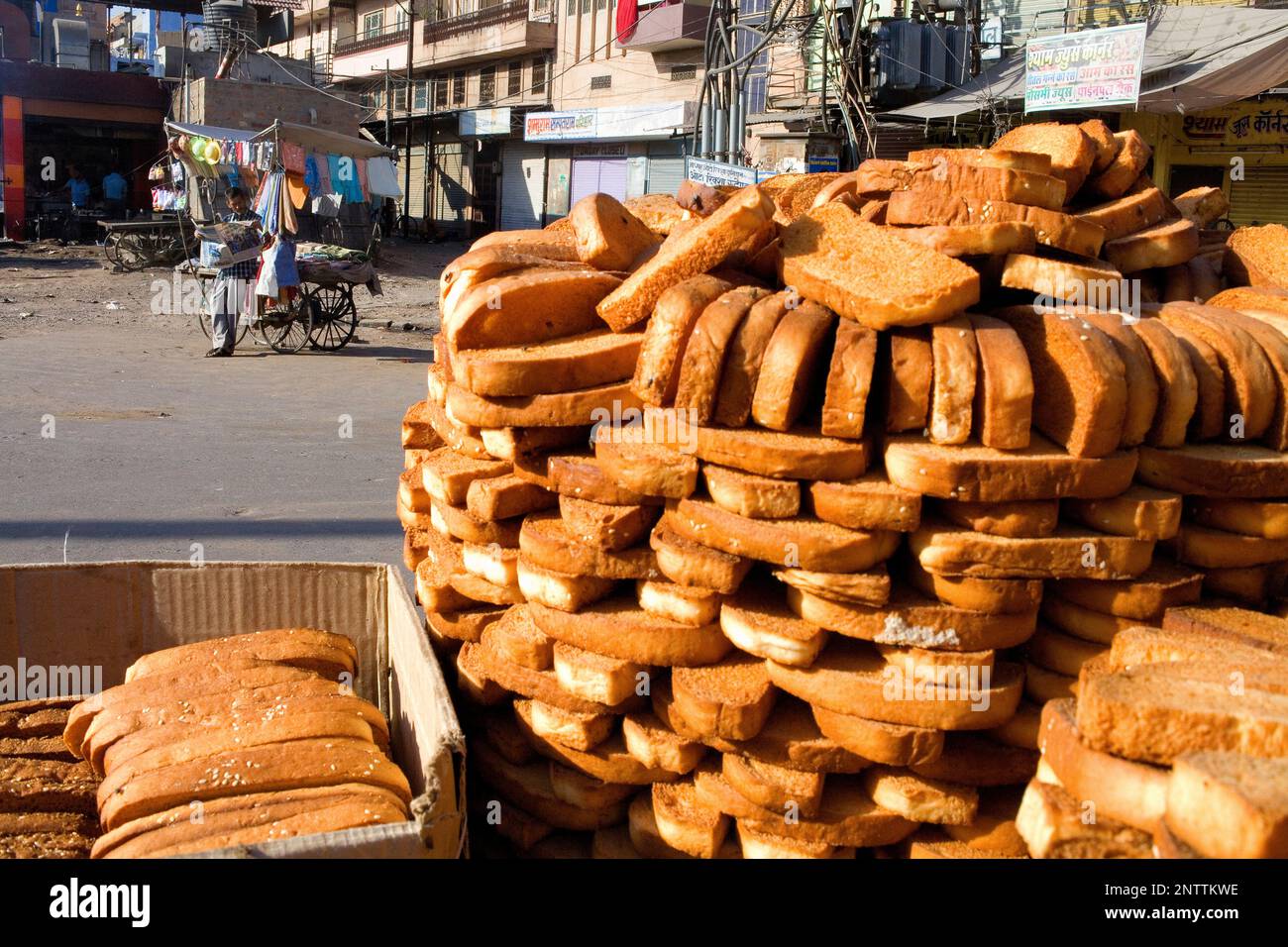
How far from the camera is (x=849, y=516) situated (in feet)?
7.05

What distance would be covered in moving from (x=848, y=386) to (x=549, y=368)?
2.25 ft

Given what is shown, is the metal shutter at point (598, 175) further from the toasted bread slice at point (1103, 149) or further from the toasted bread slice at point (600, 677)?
the toasted bread slice at point (600, 677)

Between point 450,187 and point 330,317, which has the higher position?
point 450,187

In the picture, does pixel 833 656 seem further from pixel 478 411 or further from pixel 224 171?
pixel 224 171

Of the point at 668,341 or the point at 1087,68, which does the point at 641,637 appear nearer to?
the point at 668,341

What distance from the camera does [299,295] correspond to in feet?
42.3

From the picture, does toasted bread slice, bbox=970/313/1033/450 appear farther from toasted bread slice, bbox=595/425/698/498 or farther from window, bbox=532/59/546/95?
window, bbox=532/59/546/95

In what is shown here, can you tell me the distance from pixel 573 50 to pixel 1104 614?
100.0ft

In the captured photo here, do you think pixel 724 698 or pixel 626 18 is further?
pixel 626 18

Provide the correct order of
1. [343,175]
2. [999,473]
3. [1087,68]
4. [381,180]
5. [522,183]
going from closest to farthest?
[999,473], [1087,68], [343,175], [381,180], [522,183]

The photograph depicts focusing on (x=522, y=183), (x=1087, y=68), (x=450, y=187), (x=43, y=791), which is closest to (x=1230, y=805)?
(x=43, y=791)

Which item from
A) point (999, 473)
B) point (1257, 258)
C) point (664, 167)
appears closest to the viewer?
point (999, 473)

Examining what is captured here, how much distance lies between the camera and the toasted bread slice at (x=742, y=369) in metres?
2.25

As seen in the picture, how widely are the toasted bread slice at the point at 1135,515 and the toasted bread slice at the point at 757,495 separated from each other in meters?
0.58
